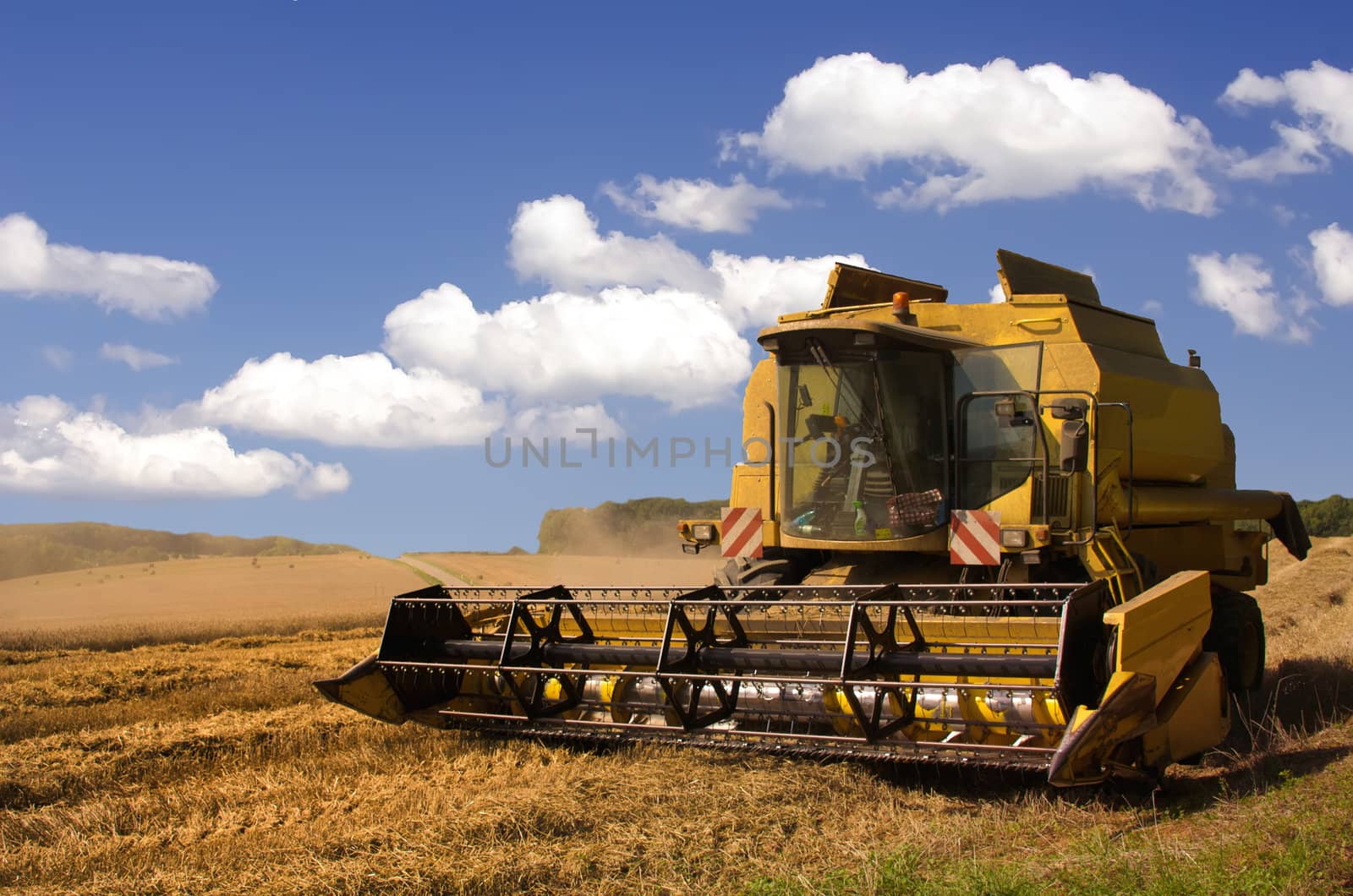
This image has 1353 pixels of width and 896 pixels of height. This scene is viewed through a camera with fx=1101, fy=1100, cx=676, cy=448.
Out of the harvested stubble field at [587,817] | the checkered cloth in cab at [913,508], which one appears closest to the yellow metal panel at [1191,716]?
the harvested stubble field at [587,817]

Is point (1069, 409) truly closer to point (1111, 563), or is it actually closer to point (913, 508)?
point (1111, 563)

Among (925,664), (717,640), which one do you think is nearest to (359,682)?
(717,640)

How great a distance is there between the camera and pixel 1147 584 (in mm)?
7004

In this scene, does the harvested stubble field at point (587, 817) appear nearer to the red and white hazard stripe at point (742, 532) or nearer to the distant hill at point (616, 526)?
the red and white hazard stripe at point (742, 532)

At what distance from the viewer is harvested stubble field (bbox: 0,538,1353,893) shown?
388 centimetres

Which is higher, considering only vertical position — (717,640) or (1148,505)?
(1148,505)

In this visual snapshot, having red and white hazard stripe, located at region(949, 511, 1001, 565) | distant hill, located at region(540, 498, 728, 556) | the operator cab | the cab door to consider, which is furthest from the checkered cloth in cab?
distant hill, located at region(540, 498, 728, 556)

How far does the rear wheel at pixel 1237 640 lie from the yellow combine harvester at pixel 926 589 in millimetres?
22

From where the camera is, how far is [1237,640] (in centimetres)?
799

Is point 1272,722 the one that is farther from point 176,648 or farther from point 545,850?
point 176,648

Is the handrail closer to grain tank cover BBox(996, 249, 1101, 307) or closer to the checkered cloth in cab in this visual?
the checkered cloth in cab

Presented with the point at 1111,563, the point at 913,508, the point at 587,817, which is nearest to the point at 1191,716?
the point at 1111,563

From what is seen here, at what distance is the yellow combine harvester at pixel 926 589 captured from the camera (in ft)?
16.6

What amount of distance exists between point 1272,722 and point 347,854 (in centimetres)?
521
